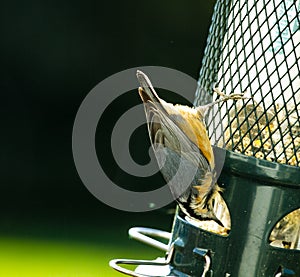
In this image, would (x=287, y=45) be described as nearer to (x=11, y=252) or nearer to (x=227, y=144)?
(x=227, y=144)

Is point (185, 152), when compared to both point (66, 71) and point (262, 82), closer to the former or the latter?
point (262, 82)

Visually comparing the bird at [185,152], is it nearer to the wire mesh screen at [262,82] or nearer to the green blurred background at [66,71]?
the wire mesh screen at [262,82]

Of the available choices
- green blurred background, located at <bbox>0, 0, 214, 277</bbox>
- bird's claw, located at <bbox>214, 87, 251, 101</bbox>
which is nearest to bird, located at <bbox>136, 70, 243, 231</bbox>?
bird's claw, located at <bbox>214, 87, 251, 101</bbox>

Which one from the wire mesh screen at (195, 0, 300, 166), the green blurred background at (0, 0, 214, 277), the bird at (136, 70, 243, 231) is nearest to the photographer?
the bird at (136, 70, 243, 231)

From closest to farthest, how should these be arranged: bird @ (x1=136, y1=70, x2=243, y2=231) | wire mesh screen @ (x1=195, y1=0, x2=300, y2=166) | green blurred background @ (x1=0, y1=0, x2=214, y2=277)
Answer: bird @ (x1=136, y1=70, x2=243, y2=231) < wire mesh screen @ (x1=195, y1=0, x2=300, y2=166) < green blurred background @ (x1=0, y1=0, x2=214, y2=277)

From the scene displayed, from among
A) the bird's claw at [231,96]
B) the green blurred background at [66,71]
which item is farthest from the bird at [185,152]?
the green blurred background at [66,71]

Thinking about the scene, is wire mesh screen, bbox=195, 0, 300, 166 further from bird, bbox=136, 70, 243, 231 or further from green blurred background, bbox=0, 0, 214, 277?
green blurred background, bbox=0, 0, 214, 277

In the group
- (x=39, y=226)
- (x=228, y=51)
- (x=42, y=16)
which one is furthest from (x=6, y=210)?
(x=228, y=51)

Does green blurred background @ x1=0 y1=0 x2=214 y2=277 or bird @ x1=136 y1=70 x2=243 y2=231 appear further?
green blurred background @ x1=0 y1=0 x2=214 y2=277
